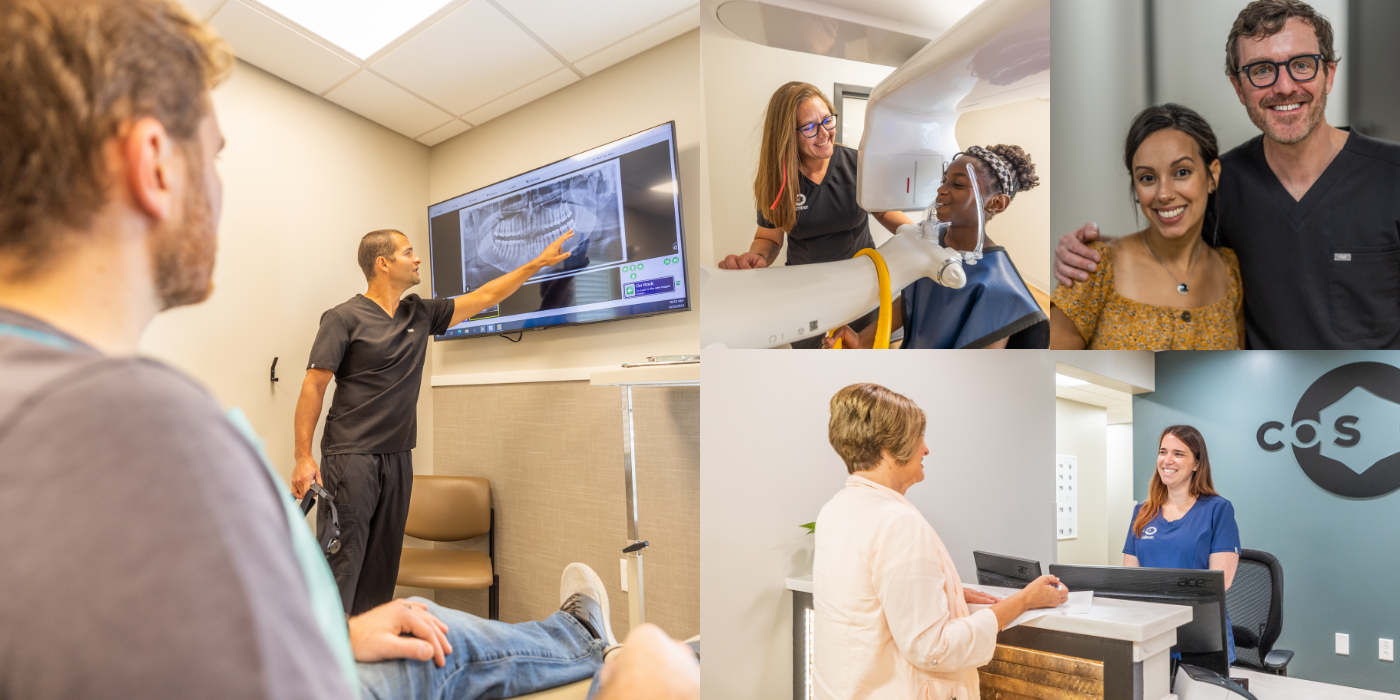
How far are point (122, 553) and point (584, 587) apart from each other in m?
0.57

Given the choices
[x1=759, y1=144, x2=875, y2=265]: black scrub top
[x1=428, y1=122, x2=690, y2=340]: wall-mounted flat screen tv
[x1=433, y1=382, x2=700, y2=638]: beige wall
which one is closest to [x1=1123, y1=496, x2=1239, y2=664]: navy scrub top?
[x1=759, y1=144, x2=875, y2=265]: black scrub top

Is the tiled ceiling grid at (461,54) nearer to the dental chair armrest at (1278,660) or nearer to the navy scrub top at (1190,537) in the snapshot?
the navy scrub top at (1190,537)

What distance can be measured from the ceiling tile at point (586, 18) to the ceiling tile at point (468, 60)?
19 millimetres

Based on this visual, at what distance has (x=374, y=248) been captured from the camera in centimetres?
60

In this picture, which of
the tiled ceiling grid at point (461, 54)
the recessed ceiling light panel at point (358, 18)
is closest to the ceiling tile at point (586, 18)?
the tiled ceiling grid at point (461, 54)

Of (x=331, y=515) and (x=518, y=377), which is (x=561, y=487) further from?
(x=331, y=515)

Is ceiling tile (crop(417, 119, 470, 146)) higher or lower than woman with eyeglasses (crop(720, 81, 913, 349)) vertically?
higher

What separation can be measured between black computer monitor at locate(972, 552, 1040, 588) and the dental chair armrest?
0.70 ft

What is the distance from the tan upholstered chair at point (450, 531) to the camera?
2.02 feet

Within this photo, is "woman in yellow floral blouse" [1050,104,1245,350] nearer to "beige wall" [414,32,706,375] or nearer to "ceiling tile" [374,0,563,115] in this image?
"beige wall" [414,32,706,375]

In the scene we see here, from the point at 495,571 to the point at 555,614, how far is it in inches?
5.7

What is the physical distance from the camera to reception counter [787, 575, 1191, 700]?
55 centimetres

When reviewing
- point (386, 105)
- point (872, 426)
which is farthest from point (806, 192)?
point (386, 105)

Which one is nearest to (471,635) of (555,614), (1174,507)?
(555,614)
